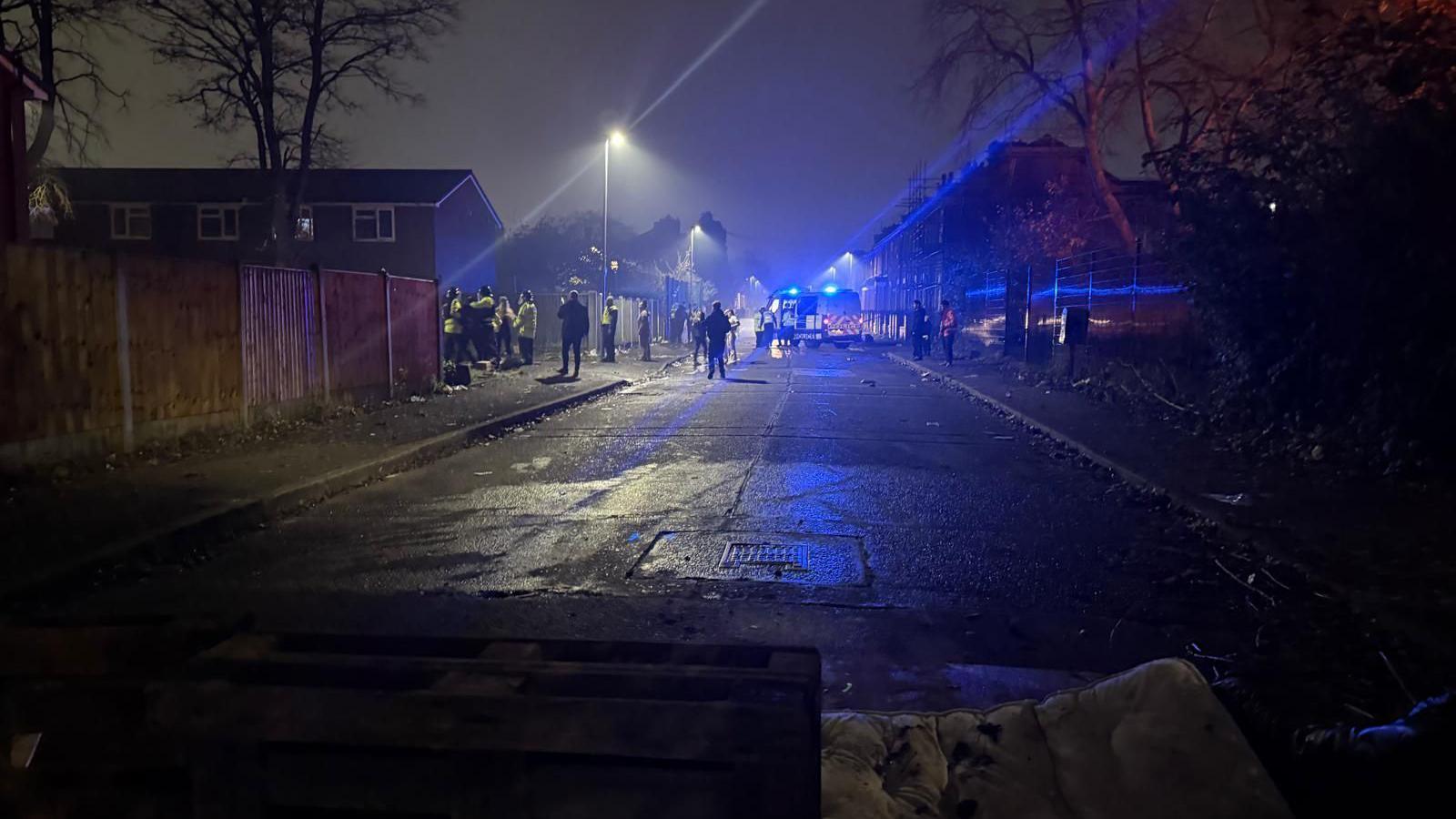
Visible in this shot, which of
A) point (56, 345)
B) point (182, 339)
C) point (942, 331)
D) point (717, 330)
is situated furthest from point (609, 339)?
point (56, 345)

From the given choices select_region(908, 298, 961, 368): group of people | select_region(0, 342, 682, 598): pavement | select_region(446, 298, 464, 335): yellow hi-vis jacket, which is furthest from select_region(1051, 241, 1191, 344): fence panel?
select_region(446, 298, 464, 335): yellow hi-vis jacket

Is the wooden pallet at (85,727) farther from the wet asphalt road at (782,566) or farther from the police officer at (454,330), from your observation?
the police officer at (454,330)

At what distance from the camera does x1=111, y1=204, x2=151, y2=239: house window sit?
49.6 meters

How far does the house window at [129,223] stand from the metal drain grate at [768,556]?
5254 centimetres

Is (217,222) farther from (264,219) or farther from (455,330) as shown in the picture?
(455,330)

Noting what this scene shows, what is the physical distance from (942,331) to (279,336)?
72.3 ft

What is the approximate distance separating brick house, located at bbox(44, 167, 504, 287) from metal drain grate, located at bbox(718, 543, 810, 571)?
44069mm

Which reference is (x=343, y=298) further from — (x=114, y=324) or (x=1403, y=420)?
(x=1403, y=420)

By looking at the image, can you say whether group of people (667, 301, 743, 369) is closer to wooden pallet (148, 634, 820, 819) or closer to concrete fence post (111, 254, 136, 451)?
concrete fence post (111, 254, 136, 451)

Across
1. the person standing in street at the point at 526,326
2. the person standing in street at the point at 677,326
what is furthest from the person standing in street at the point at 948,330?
the person standing in street at the point at 677,326

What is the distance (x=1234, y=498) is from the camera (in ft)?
27.5

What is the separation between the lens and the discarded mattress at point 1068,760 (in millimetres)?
2322

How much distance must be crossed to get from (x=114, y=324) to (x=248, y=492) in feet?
10.9

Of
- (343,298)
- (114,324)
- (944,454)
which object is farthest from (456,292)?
(944,454)
